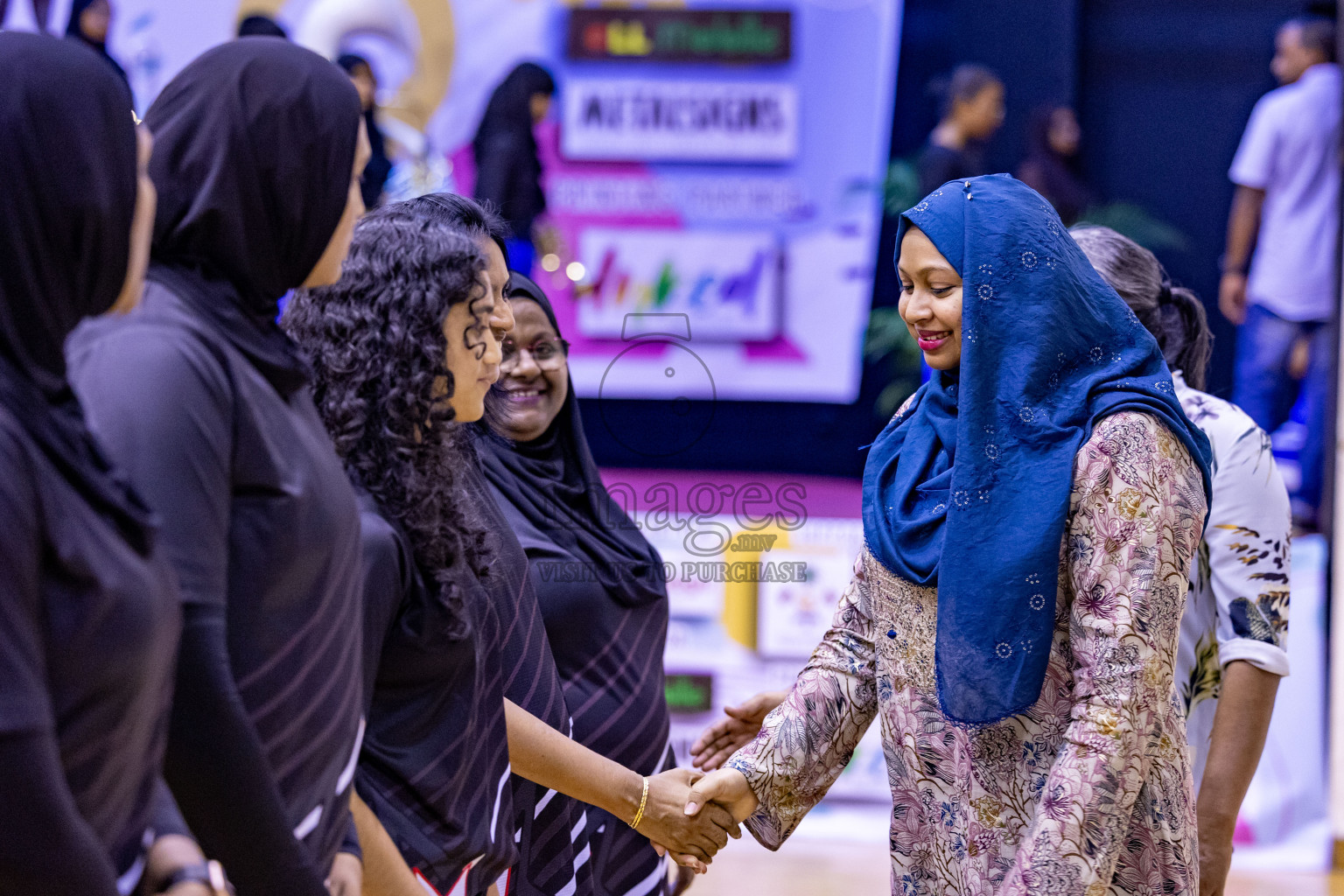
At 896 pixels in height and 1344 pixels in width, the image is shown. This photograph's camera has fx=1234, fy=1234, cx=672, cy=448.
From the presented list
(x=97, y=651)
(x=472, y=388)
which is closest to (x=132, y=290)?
(x=97, y=651)

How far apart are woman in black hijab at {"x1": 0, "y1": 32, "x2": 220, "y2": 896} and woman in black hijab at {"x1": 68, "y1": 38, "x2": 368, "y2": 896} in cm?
5

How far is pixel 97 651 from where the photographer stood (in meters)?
0.89

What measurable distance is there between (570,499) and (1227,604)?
111 centimetres

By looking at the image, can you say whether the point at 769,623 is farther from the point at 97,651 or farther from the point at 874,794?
the point at 97,651

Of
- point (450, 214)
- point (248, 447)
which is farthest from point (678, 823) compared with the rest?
point (248, 447)

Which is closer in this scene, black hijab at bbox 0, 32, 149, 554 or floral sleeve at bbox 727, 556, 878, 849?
black hijab at bbox 0, 32, 149, 554

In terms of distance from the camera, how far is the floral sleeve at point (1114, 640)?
142cm

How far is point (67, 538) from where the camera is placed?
0.87 meters

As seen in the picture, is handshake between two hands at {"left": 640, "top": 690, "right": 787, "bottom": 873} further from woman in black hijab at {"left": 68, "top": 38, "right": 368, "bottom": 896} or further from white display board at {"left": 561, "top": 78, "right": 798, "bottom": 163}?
white display board at {"left": 561, "top": 78, "right": 798, "bottom": 163}

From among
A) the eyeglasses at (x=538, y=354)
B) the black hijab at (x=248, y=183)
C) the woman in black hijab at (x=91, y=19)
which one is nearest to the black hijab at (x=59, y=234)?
the black hijab at (x=248, y=183)

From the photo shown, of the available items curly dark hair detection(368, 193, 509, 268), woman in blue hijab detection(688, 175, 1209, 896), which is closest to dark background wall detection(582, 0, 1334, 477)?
curly dark hair detection(368, 193, 509, 268)

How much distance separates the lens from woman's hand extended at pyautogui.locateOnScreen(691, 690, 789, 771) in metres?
2.34

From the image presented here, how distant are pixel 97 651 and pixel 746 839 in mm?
3685

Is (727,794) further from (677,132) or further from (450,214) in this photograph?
(677,132)
